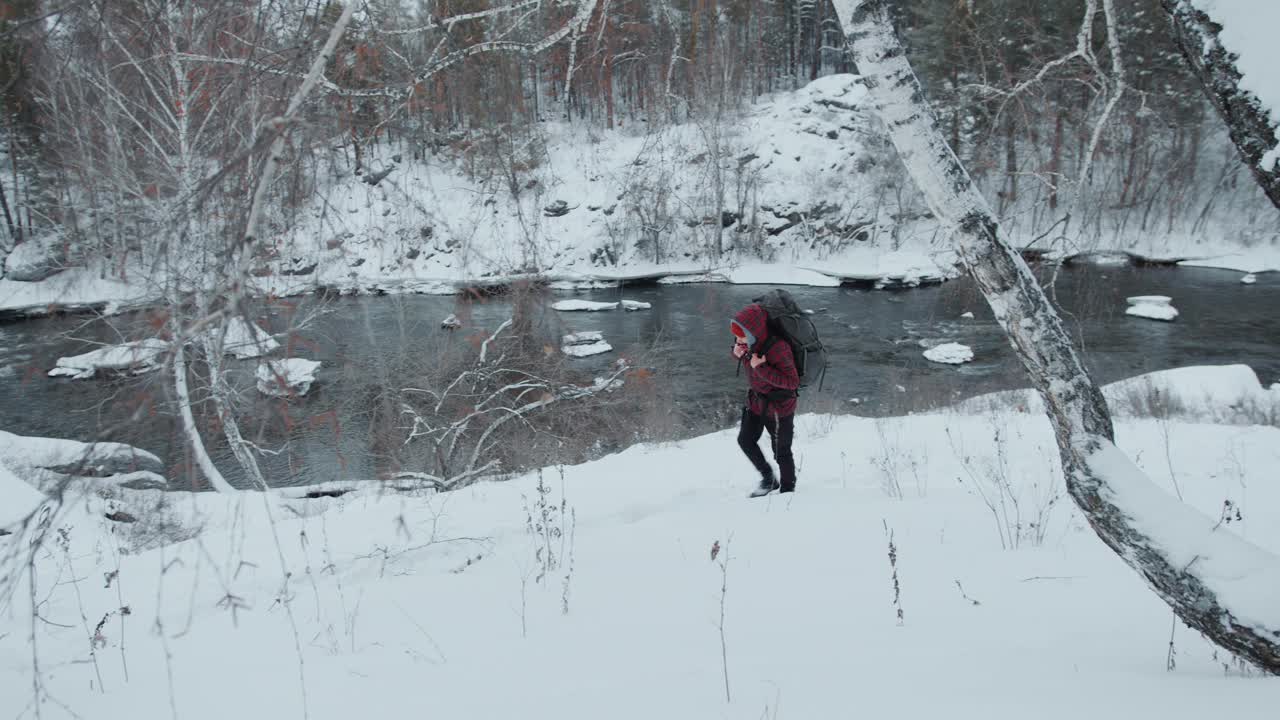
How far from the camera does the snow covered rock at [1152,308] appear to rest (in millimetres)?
17188

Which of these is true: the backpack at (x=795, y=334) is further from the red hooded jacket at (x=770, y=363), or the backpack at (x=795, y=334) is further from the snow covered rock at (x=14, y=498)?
the snow covered rock at (x=14, y=498)

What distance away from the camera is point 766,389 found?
457cm

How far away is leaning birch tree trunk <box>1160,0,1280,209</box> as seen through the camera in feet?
6.23

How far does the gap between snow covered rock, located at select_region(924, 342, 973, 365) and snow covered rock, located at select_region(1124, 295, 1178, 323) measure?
572cm

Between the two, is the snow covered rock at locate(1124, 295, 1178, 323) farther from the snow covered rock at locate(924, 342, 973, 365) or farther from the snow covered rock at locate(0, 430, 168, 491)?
the snow covered rock at locate(0, 430, 168, 491)

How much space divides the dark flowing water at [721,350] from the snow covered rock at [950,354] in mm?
320

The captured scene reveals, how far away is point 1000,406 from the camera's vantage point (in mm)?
9469

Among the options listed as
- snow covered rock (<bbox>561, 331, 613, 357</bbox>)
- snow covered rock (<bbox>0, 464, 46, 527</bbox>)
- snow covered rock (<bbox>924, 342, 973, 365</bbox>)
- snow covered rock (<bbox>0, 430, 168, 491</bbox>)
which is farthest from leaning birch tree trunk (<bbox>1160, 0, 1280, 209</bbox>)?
snow covered rock (<bbox>924, 342, 973, 365</bbox>)

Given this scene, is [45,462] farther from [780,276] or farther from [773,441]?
[780,276]

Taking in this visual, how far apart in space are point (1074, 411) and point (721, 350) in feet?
47.9

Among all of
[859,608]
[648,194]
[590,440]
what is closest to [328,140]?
[859,608]

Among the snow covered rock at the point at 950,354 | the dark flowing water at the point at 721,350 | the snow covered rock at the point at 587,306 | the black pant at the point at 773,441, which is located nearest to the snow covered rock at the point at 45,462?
the dark flowing water at the point at 721,350

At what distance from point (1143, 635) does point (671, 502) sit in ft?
9.66

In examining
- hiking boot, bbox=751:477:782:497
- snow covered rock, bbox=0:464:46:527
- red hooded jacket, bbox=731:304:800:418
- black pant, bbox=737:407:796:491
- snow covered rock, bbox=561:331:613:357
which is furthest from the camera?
snow covered rock, bbox=561:331:613:357
